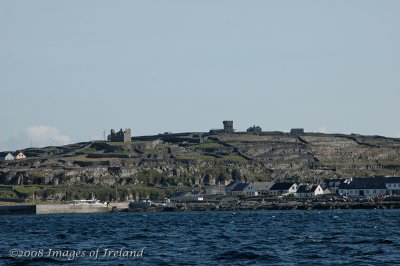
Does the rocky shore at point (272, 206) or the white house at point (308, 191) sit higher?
the white house at point (308, 191)

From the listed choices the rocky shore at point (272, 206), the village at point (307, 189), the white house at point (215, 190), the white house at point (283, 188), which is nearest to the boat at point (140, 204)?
the rocky shore at point (272, 206)

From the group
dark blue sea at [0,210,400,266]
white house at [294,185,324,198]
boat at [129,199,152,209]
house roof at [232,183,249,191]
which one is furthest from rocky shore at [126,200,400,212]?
dark blue sea at [0,210,400,266]

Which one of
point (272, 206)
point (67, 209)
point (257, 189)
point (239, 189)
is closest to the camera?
point (272, 206)

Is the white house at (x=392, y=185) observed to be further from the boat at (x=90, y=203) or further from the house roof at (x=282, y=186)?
the boat at (x=90, y=203)

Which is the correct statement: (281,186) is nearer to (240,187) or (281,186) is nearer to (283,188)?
(283,188)

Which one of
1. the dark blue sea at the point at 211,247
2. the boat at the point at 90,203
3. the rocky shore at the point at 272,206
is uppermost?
the boat at the point at 90,203

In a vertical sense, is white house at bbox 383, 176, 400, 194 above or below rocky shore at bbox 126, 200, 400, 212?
above

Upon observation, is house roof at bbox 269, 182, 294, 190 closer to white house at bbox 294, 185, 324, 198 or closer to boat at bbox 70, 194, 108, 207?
white house at bbox 294, 185, 324, 198

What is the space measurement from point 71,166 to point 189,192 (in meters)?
Answer: 29.3

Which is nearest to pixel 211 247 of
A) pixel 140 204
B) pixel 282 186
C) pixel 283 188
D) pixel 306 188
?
pixel 140 204

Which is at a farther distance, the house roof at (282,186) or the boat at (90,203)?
the house roof at (282,186)

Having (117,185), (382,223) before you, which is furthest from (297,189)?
(382,223)

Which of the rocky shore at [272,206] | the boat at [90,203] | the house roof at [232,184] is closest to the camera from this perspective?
the rocky shore at [272,206]

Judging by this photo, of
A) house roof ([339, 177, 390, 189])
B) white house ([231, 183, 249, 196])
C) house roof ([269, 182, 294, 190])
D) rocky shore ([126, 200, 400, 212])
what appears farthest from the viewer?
white house ([231, 183, 249, 196])
